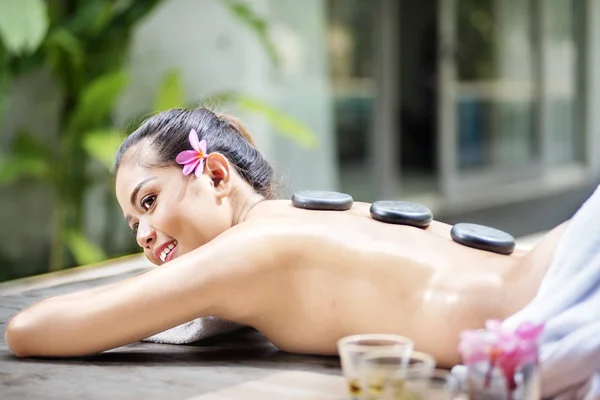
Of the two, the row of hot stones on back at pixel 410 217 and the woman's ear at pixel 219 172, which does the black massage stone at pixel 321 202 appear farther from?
the woman's ear at pixel 219 172

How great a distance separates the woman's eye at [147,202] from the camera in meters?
1.54

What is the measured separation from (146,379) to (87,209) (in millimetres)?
2891

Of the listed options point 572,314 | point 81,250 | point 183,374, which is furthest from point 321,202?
point 81,250

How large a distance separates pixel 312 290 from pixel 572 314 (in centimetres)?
43

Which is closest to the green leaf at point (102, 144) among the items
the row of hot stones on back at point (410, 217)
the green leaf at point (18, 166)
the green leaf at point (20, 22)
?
the green leaf at point (18, 166)

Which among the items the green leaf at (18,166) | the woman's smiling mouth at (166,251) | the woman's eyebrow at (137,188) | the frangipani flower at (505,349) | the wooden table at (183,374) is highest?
the woman's eyebrow at (137,188)

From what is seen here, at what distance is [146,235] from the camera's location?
1532 millimetres

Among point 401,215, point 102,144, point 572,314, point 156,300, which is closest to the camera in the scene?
point 572,314

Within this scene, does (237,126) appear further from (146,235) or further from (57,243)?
(57,243)

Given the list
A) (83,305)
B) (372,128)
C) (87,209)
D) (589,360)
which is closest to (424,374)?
(589,360)

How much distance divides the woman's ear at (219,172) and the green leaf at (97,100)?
194 centimetres

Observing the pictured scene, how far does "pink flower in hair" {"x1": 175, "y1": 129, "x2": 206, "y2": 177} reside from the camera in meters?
1.54

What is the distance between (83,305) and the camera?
4.57 ft

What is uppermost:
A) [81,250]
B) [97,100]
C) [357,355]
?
[97,100]
